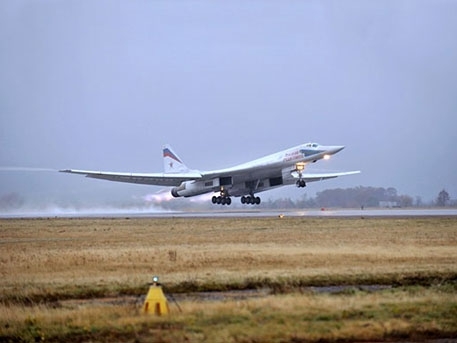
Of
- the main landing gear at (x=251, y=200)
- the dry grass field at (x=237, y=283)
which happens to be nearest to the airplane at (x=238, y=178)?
the main landing gear at (x=251, y=200)

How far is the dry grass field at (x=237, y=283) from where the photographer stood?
1112 cm

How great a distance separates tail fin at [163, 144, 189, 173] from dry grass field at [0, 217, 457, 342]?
32.0m

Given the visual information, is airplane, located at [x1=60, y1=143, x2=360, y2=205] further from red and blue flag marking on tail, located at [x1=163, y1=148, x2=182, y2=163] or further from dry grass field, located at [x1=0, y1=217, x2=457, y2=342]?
dry grass field, located at [x1=0, y1=217, x2=457, y2=342]

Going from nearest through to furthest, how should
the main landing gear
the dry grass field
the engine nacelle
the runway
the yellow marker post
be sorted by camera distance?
1. the dry grass field
2. the yellow marker post
3. the runway
4. the engine nacelle
5. the main landing gear

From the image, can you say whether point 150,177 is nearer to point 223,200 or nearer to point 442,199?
point 223,200

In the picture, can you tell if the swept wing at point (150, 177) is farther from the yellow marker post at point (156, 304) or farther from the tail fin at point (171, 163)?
the yellow marker post at point (156, 304)

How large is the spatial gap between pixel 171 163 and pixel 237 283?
4815cm

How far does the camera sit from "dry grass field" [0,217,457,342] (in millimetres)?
11125

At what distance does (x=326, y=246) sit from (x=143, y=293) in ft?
33.9

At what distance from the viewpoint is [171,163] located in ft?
209

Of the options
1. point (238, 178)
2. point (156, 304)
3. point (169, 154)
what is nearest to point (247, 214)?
point (238, 178)

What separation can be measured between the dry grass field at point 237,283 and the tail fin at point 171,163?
32.0m

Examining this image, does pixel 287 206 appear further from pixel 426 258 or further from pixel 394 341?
pixel 394 341

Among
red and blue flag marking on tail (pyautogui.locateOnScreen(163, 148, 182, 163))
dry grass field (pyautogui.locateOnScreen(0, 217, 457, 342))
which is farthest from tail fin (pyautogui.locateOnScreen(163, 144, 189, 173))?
dry grass field (pyautogui.locateOnScreen(0, 217, 457, 342))
